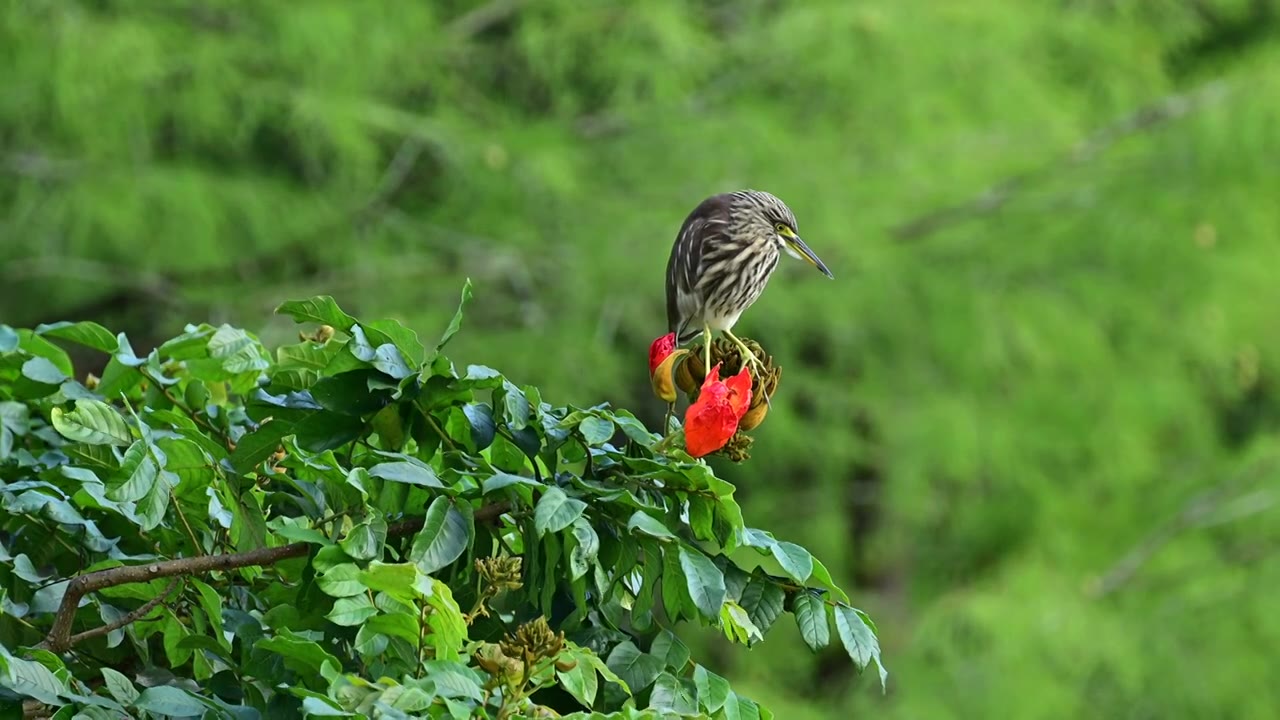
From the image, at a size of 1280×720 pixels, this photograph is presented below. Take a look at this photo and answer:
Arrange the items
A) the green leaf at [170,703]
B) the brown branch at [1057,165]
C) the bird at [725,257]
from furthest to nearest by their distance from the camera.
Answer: the brown branch at [1057,165], the bird at [725,257], the green leaf at [170,703]

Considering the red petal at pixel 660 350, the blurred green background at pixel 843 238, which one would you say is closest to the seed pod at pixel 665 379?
the red petal at pixel 660 350

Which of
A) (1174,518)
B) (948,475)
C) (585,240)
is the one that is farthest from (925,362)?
(585,240)

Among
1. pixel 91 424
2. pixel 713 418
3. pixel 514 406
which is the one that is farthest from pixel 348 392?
pixel 713 418

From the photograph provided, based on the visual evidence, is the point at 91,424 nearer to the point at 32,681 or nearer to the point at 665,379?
the point at 32,681

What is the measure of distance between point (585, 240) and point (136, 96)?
2.12m

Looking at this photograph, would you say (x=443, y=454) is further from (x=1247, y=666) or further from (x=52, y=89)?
(x=1247, y=666)

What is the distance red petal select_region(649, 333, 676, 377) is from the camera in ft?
6.43

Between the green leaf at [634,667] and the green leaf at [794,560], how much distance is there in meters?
0.17

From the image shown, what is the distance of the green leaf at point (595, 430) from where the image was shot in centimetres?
158

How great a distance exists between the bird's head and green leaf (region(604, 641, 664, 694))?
1.33 meters

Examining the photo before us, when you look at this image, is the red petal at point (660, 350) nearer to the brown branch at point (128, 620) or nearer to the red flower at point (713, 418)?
the red flower at point (713, 418)

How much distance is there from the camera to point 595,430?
1594 millimetres

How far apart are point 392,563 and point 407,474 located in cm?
9

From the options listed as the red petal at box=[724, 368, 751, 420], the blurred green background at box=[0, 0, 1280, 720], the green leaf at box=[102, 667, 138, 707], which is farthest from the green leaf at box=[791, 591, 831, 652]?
the blurred green background at box=[0, 0, 1280, 720]
